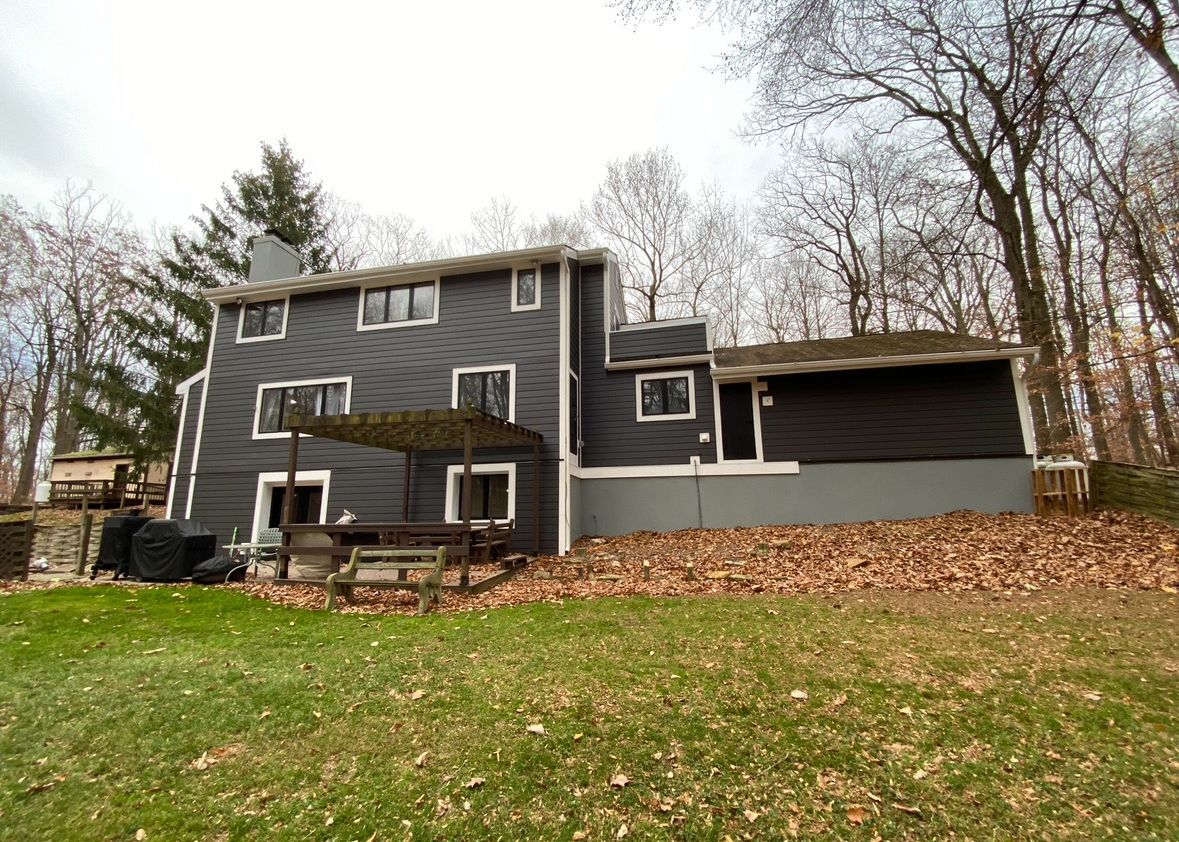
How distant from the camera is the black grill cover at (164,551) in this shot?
9375 millimetres

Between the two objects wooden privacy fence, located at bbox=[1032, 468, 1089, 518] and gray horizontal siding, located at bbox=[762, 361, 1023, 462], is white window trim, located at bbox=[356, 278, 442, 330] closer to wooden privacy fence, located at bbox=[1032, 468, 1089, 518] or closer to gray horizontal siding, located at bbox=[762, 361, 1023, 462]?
gray horizontal siding, located at bbox=[762, 361, 1023, 462]

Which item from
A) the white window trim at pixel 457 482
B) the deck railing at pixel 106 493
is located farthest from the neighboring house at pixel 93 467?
the white window trim at pixel 457 482

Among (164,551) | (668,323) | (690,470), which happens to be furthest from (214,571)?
(668,323)

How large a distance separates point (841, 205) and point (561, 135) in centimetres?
1413

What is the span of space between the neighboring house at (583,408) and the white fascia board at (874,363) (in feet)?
0.14

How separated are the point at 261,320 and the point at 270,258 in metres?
2.33

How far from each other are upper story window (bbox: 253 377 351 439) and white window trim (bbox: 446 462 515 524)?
12.5 feet

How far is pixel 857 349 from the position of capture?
1269cm

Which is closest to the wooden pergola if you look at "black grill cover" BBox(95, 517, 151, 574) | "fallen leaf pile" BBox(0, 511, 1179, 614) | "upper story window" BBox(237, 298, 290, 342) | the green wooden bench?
the green wooden bench

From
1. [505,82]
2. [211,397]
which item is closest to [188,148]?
[211,397]

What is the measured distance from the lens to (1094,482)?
33.7 ft

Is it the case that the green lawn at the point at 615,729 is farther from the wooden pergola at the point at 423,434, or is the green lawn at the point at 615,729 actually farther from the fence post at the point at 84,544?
the fence post at the point at 84,544

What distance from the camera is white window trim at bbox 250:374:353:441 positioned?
13125 millimetres

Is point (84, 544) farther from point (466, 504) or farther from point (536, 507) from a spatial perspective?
point (536, 507)
